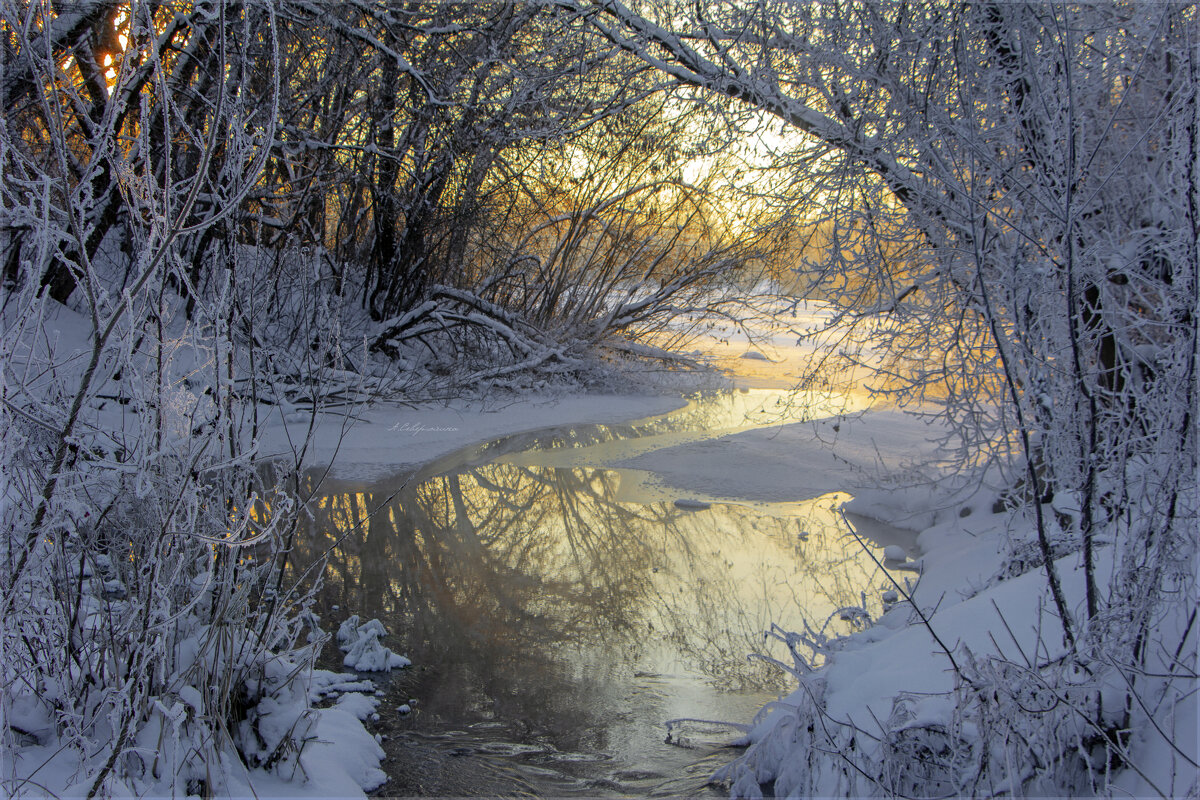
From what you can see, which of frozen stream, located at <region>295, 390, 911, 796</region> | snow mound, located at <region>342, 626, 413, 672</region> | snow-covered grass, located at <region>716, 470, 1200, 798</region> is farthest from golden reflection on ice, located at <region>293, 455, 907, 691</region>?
snow-covered grass, located at <region>716, 470, 1200, 798</region>

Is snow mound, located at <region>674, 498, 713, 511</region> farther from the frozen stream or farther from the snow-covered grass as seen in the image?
the snow-covered grass

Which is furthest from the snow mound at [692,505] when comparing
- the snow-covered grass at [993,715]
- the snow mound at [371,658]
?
the snow-covered grass at [993,715]

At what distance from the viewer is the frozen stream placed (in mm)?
3033

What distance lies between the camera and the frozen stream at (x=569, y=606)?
303cm

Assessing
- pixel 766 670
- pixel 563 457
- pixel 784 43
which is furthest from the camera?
pixel 563 457

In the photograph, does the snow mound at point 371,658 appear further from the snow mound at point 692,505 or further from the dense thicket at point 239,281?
the snow mound at point 692,505

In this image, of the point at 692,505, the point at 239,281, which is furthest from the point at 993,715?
the point at 692,505

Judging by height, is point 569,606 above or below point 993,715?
below

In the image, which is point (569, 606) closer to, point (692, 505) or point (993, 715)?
point (692, 505)

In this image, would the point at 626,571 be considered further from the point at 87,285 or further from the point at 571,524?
the point at 87,285

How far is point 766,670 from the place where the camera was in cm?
385

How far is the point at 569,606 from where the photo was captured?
4.52 meters

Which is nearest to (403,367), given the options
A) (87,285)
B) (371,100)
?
(371,100)

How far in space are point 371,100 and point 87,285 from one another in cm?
886
